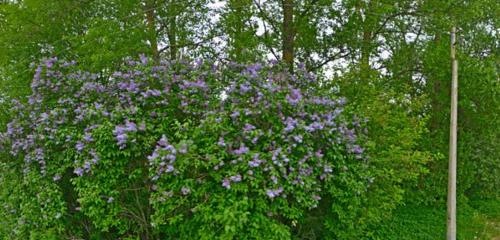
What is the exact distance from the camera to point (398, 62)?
800 cm

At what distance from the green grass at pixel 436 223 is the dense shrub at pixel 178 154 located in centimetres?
179

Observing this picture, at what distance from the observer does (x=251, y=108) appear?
14.3 feet

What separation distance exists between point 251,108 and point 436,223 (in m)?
4.00

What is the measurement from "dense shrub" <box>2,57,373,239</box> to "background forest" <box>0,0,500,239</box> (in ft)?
0.06

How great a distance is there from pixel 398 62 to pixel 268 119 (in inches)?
174

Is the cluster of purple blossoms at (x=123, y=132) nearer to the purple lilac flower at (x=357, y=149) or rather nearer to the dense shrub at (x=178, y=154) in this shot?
the dense shrub at (x=178, y=154)

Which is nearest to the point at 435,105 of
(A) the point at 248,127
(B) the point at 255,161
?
(A) the point at 248,127

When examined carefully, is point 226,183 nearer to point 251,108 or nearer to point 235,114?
point 235,114

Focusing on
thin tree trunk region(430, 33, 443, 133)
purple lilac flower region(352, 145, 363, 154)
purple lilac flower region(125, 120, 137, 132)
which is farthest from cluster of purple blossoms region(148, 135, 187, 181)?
thin tree trunk region(430, 33, 443, 133)

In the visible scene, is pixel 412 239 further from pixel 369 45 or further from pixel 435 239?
pixel 369 45

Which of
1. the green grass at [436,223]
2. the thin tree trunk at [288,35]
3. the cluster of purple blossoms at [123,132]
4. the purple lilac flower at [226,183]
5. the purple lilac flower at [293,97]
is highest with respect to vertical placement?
the thin tree trunk at [288,35]

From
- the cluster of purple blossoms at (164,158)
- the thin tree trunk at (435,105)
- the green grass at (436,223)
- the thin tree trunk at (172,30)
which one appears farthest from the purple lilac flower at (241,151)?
the thin tree trunk at (435,105)

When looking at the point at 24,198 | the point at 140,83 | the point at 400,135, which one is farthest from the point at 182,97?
the point at 400,135

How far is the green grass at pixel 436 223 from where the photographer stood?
6207 mm
